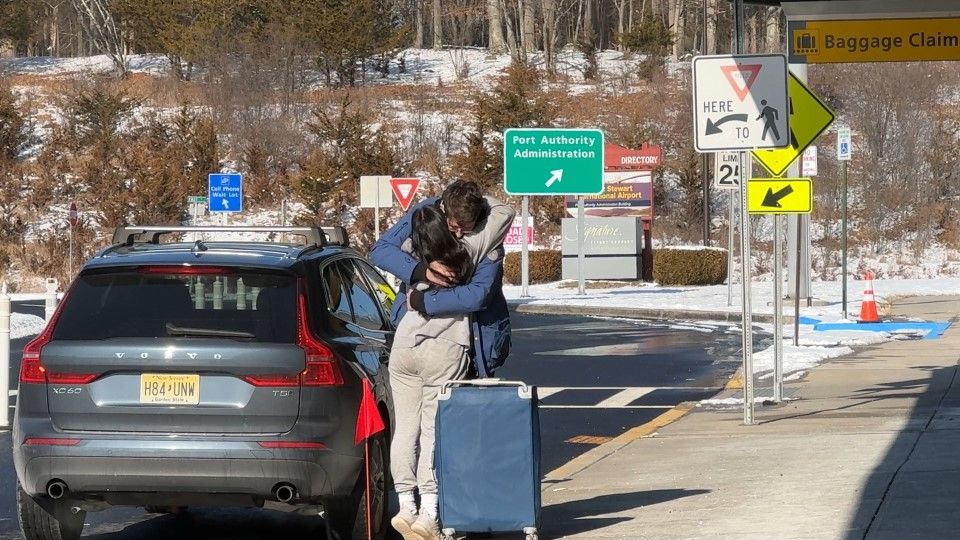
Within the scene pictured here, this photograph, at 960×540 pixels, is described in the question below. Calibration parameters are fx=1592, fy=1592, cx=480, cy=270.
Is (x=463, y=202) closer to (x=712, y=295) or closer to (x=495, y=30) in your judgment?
(x=712, y=295)

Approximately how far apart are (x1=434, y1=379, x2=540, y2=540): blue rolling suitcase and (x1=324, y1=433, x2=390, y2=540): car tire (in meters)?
0.46

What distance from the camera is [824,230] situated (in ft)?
162

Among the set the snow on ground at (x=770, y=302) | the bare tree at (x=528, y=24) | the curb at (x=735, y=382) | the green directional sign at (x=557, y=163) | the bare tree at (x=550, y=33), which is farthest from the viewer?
the bare tree at (x=528, y=24)

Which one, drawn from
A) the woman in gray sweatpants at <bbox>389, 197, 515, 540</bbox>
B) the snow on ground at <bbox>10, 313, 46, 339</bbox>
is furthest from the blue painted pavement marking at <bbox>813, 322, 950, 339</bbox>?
the woman in gray sweatpants at <bbox>389, 197, 515, 540</bbox>

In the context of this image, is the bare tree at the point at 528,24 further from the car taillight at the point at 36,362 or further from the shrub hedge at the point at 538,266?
the car taillight at the point at 36,362

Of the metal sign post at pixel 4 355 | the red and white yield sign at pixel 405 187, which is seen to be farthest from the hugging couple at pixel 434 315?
the red and white yield sign at pixel 405 187

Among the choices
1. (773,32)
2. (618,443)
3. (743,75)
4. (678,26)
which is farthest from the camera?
(678,26)

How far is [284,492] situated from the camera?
735 centimetres

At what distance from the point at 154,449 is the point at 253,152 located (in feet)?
157

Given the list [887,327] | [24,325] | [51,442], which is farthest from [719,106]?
[24,325]

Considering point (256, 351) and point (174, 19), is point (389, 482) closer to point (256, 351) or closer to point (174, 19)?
point (256, 351)

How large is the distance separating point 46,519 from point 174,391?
106 centimetres

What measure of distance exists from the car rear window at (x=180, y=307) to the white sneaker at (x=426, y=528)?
3.45ft

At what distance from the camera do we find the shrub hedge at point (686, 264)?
1496 inches
